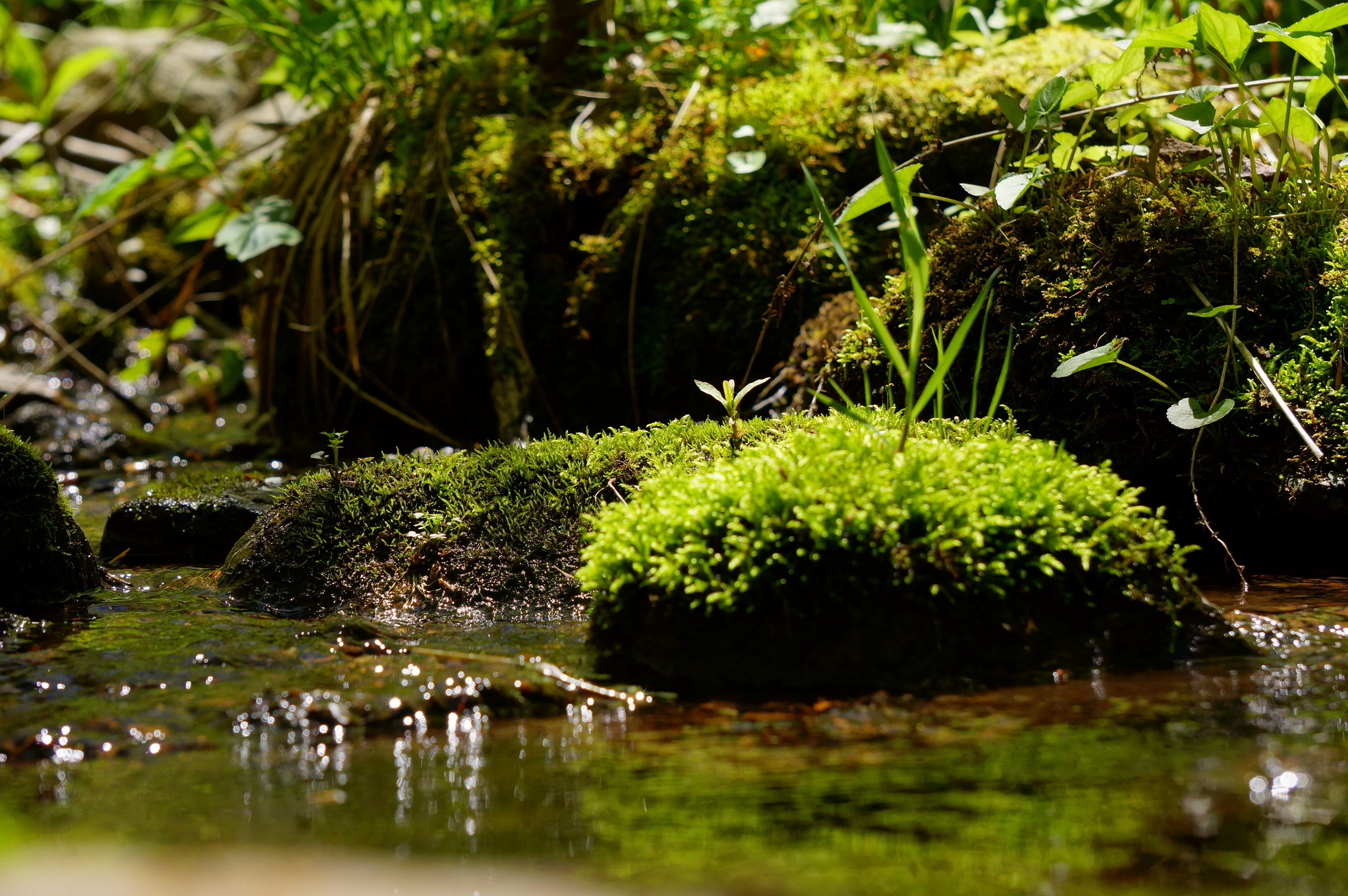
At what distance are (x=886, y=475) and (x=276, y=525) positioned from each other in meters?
1.79

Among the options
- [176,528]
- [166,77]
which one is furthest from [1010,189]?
[166,77]

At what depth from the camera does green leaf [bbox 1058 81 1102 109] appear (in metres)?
2.88

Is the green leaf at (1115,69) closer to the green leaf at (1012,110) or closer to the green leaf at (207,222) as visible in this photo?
the green leaf at (1012,110)

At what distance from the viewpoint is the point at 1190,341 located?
290 centimetres

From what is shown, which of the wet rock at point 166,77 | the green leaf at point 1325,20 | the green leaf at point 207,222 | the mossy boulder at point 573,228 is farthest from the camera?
the wet rock at point 166,77

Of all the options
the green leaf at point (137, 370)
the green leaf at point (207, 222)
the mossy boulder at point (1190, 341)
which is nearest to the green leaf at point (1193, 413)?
the mossy boulder at point (1190, 341)

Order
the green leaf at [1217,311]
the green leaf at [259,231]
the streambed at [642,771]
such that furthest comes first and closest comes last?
the green leaf at [259,231] → the green leaf at [1217,311] → the streambed at [642,771]

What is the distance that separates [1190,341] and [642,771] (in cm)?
211

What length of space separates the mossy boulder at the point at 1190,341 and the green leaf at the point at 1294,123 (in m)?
0.19

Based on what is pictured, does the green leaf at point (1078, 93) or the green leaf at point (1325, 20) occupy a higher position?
the green leaf at point (1325, 20)

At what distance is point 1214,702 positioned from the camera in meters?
1.94

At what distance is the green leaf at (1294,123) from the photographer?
10.0ft

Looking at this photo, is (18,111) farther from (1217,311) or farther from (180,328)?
(1217,311)

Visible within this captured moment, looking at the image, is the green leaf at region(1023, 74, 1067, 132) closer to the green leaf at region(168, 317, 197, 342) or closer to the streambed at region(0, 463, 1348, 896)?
the streambed at region(0, 463, 1348, 896)
